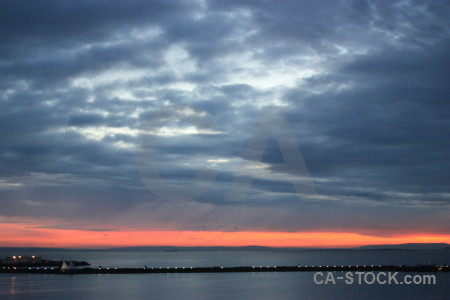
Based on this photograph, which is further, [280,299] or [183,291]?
[183,291]

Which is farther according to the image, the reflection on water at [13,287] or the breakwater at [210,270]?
the breakwater at [210,270]

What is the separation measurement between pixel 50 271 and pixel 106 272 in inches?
672

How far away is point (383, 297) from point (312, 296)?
12054mm

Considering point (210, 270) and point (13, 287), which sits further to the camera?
point (210, 270)

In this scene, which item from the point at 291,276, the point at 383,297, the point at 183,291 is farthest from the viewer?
the point at 291,276

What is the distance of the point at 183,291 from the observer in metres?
99.4

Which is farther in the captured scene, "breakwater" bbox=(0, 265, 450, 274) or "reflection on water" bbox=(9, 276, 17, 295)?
"breakwater" bbox=(0, 265, 450, 274)

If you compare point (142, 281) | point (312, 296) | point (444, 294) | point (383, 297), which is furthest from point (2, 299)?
point (444, 294)

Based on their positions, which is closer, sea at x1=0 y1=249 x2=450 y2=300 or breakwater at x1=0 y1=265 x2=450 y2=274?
sea at x1=0 y1=249 x2=450 y2=300

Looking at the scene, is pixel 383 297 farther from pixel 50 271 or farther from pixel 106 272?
pixel 50 271

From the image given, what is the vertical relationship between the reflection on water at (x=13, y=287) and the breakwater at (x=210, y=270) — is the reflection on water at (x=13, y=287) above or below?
below

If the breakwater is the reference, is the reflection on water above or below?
below

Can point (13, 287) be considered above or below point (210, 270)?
below

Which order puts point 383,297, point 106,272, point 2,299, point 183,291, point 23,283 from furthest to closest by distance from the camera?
point 106,272
point 23,283
point 183,291
point 383,297
point 2,299
